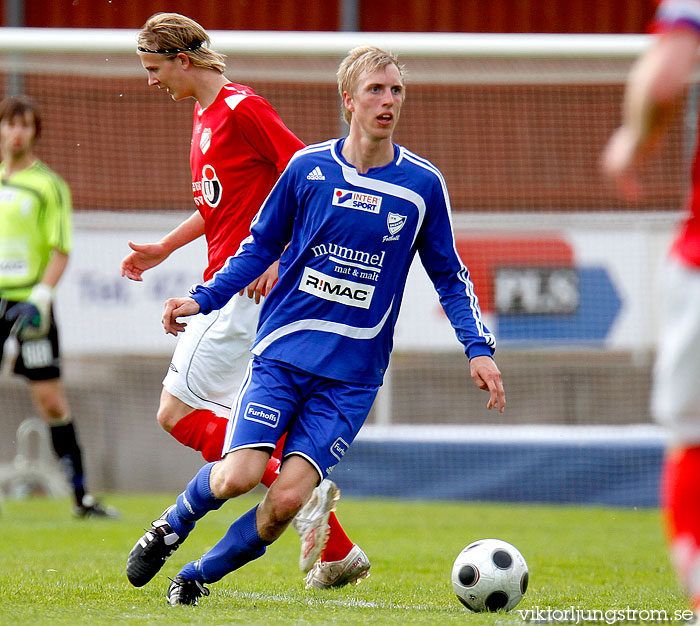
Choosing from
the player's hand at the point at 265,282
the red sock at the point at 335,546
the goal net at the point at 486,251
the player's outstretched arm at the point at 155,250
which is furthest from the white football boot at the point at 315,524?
the goal net at the point at 486,251

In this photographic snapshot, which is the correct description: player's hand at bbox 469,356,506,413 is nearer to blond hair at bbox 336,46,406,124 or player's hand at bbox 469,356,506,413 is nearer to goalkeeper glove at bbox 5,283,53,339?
blond hair at bbox 336,46,406,124

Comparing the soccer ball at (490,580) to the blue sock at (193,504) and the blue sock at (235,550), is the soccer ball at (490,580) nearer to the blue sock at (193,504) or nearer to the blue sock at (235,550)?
the blue sock at (235,550)

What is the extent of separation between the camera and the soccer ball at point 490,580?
3981 millimetres

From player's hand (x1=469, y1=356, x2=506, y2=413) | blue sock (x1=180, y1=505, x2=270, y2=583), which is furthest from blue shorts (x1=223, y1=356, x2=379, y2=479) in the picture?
player's hand (x1=469, y1=356, x2=506, y2=413)

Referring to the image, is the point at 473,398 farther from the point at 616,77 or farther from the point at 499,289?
the point at 616,77

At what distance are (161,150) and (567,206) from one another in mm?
3789

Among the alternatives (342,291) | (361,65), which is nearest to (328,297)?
(342,291)

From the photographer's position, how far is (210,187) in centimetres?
469

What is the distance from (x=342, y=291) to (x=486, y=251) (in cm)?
556

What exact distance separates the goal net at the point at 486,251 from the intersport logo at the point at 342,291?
16.1 feet

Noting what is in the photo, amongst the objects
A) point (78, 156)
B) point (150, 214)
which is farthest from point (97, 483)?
point (78, 156)

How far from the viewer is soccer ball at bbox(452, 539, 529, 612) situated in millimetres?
3981

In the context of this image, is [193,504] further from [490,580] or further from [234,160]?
[234,160]

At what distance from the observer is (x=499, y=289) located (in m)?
9.32
